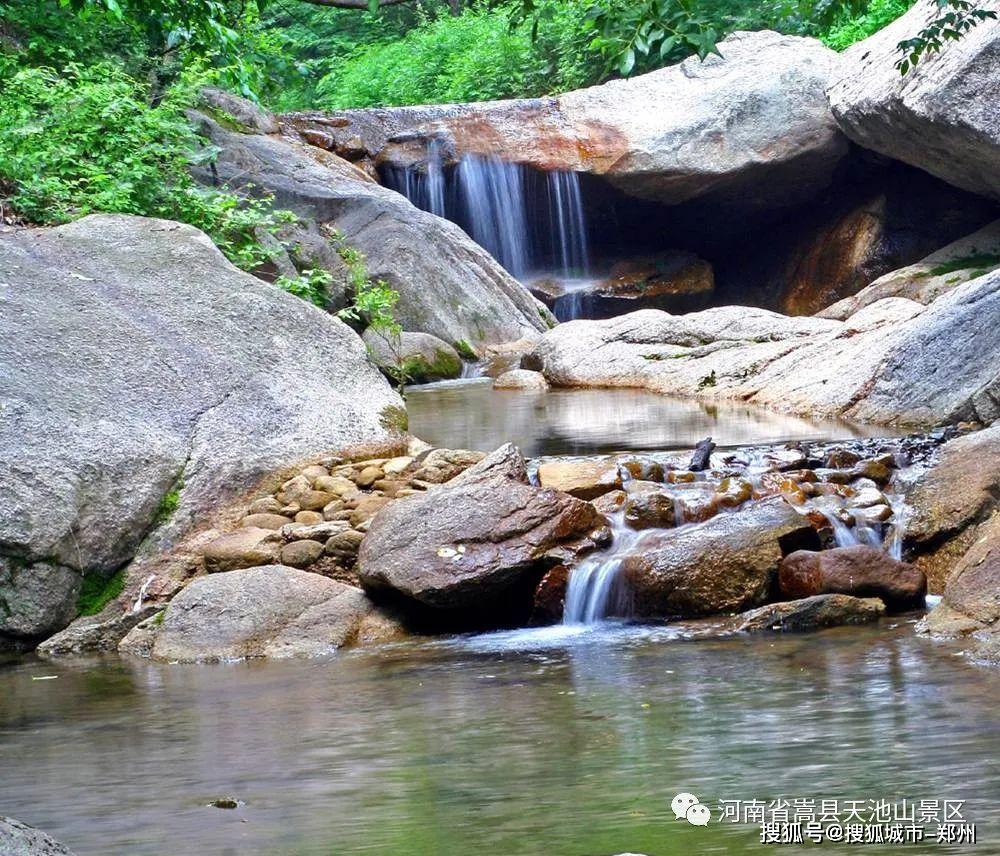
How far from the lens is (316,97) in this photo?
112 ft

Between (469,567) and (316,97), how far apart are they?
94.0 ft

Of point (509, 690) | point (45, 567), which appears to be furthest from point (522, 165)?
point (509, 690)

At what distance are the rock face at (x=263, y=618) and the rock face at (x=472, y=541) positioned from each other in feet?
0.70

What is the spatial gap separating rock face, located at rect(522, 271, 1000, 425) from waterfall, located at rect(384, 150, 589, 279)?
615 cm

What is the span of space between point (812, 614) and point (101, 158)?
289 inches

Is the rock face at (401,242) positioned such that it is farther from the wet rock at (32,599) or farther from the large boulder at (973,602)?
the large boulder at (973,602)

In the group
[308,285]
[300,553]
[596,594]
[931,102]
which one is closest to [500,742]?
[596,594]

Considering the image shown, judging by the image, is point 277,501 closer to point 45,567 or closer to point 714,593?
point 45,567

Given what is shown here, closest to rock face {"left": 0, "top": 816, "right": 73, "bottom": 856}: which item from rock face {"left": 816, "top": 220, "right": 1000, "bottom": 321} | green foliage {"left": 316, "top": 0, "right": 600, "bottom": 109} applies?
rock face {"left": 816, "top": 220, "right": 1000, "bottom": 321}

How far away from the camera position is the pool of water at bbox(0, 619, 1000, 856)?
12.5 ft

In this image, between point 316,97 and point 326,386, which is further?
point 316,97

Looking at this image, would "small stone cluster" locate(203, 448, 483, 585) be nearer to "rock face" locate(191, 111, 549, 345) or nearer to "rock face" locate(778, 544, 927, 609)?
"rock face" locate(778, 544, 927, 609)

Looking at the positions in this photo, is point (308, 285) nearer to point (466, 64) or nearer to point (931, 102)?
point (931, 102)

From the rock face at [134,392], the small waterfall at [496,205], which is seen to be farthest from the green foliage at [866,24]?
the rock face at [134,392]
